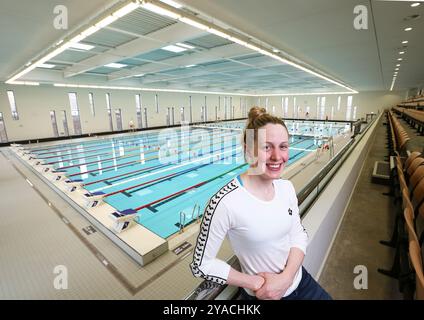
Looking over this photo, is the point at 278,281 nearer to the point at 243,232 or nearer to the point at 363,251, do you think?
the point at 243,232

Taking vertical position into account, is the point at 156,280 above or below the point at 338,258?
below

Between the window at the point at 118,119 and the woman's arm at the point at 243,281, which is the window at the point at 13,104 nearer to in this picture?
the window at the point at 118,119

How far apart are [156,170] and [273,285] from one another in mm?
8326

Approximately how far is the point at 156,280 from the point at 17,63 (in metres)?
9.73

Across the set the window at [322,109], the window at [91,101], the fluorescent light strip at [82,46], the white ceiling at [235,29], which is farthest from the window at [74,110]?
the window at [322,109]

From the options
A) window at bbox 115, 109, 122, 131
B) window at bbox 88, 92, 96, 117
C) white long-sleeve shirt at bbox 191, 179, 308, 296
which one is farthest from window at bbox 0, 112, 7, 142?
white long-sleeve shirt at bbox 191, 179, 308, 296

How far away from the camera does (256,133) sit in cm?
109

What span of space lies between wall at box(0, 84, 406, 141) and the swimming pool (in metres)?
2.14

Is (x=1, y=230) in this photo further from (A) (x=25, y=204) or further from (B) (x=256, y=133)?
(B) (x=256, y=133)

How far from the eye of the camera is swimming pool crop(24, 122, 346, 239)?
227 inches

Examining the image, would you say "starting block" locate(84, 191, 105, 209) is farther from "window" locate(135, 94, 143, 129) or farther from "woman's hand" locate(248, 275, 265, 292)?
"window" locate(135, 94, 143, 129)

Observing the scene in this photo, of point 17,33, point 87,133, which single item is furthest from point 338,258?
point 87,133

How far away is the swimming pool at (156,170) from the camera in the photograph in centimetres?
575

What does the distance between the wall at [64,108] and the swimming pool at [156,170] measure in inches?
83.0
